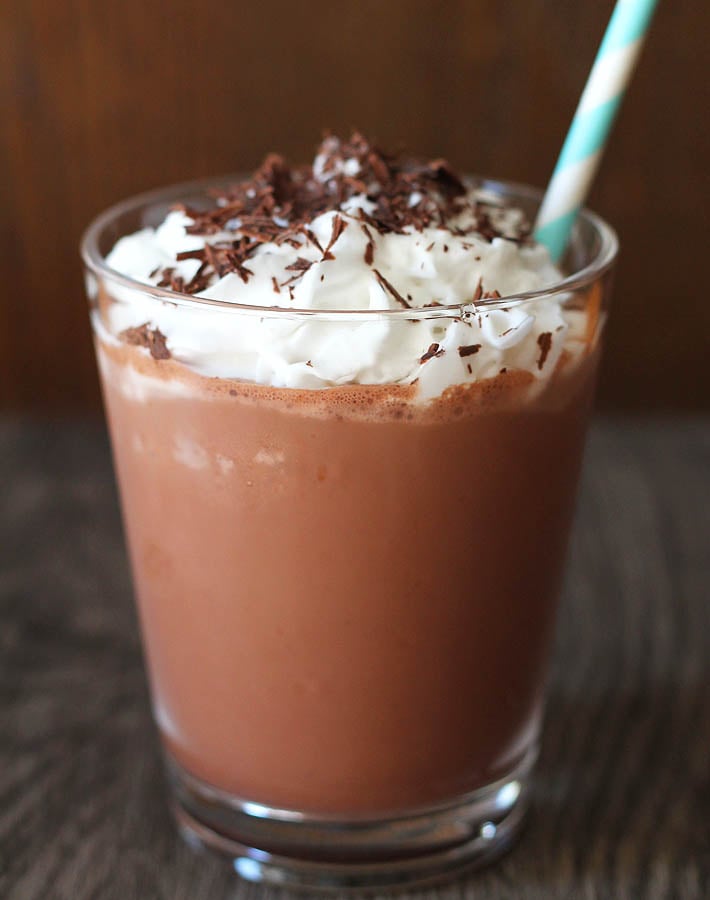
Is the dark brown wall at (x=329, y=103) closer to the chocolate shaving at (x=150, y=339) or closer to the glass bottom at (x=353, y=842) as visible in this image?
the chocolate shaving at (x=150, y=339)

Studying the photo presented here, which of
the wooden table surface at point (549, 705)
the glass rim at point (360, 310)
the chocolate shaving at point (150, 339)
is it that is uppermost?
the glass rim at point (360, 310)

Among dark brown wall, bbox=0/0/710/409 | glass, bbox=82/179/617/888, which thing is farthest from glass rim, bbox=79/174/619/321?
dark brown wall, bbox=0/0/710/409

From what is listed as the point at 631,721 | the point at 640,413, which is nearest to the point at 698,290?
the point at 640,413

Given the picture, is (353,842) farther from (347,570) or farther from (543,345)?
(543,345)

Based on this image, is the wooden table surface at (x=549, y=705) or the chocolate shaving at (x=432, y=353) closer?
the chocolate shaving at (x=432, y=353)

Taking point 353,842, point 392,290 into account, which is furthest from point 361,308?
point 353,842

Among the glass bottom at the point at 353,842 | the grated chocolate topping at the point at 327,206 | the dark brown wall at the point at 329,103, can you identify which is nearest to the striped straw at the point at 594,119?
the grated chocolate topping at the point at 327,206

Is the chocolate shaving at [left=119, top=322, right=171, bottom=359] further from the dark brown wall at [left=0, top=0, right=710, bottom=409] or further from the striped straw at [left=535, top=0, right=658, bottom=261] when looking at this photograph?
the dark brown wall at [left=0, top=0, right=710, bottom=409]
